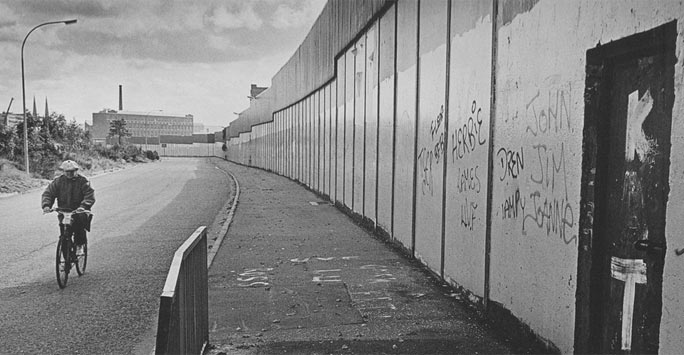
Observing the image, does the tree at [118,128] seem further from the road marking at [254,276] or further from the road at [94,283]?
the road marking at [254,276]

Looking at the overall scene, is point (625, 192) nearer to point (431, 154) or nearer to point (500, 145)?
point (500, 145)

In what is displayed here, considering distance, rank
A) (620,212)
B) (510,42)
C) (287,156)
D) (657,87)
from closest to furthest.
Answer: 1. (657,87)
2. (620,212)
3. (510,42)
4. (287,156)

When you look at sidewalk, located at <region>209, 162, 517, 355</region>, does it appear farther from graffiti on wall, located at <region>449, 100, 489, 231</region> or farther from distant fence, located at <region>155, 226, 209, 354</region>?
graffiti on wall, located at <region>449, 100, 489, 231</region>

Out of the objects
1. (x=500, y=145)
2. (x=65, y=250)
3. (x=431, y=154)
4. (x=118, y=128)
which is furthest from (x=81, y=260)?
(x=118, y=128)

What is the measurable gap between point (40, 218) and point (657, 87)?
49.4 feet

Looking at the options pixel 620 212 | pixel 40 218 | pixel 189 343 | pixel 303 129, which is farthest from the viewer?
pixel 303 129

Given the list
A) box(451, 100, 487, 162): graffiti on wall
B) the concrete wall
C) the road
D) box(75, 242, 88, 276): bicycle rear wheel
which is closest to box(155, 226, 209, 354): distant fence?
the road

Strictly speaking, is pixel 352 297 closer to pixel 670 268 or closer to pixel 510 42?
pixel 510 42

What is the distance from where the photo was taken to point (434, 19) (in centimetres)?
791

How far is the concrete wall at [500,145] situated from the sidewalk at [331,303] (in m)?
0.37

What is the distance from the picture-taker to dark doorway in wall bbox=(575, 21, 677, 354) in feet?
11.1

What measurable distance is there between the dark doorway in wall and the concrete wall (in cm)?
10

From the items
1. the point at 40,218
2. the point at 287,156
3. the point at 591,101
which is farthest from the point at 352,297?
the point at 287,156

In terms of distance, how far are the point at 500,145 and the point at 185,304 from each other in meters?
3.25
